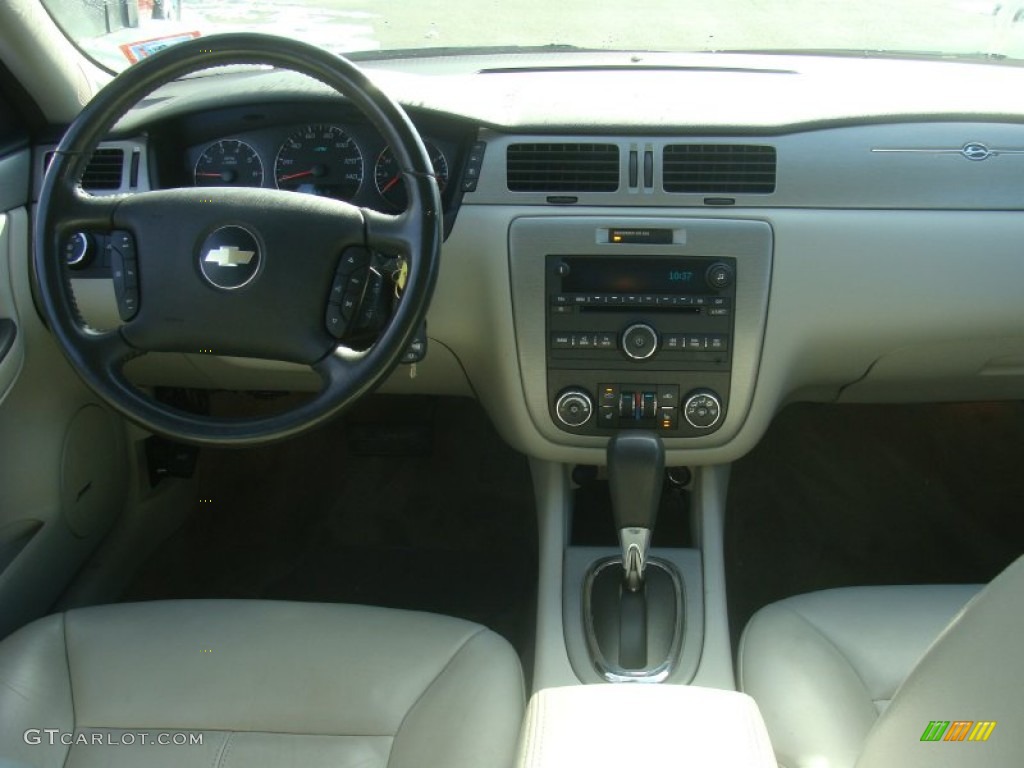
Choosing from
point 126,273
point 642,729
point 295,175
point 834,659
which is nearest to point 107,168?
point 295,175

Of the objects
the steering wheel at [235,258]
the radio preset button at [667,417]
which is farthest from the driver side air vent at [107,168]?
the radio preset button at [667,417]

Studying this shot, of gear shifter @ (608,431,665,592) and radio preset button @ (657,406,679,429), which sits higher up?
radio preset button @ (657,406,679,429)

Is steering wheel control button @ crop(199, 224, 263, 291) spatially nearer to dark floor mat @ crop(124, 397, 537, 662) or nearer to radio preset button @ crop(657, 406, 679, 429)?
radio preset button @ crop(657, 406, 679, 429)

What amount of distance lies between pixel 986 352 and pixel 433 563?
1.30m

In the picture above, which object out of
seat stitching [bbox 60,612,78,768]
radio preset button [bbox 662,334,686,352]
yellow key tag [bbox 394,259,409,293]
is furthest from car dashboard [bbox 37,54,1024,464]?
seat stitching [bbox 60,612,78,768]

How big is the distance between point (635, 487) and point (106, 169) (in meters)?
1.10

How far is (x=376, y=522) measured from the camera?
259 cm

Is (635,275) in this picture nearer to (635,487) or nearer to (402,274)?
(635,487)

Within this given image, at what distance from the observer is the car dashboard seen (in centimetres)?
174

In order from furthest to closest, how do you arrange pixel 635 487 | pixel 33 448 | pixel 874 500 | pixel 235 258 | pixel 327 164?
pixel 874 500
pixel 33 448
pixel 327 164
pixel 635 487
pixel 235 258

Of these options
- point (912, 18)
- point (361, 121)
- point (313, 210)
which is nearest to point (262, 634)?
point (313, 210)

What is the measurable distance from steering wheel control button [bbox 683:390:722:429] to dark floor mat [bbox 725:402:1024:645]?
0.60 meters

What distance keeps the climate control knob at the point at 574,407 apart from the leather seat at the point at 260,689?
0.45 m

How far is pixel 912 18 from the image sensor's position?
2021mm
